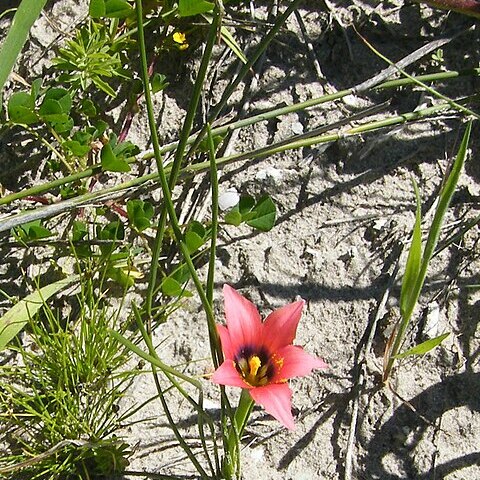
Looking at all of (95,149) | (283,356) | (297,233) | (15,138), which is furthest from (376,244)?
(15,138)

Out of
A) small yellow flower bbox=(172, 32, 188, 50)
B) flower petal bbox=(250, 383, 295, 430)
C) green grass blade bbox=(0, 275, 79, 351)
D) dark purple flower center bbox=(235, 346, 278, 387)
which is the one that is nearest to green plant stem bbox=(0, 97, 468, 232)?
green grass blade bbox=(0, 275, 79, 351)

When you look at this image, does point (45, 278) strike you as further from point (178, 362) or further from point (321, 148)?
point (321, 148)

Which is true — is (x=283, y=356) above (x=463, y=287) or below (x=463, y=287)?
below

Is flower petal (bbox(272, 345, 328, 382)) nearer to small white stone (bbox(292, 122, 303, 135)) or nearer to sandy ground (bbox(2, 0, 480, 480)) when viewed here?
sandy ground (bbox(2, 0, 480, 480))

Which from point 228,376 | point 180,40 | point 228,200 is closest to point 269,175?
point 228,200

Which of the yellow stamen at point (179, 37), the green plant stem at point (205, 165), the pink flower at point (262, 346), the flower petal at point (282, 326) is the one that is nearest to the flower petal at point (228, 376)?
the pink flower at point (262, 346)

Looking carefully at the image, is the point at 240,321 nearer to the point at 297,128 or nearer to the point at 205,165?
the point at 205,165

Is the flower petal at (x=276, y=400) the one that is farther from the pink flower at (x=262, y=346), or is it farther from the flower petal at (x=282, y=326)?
the flower petal at (x=282, y=326)
